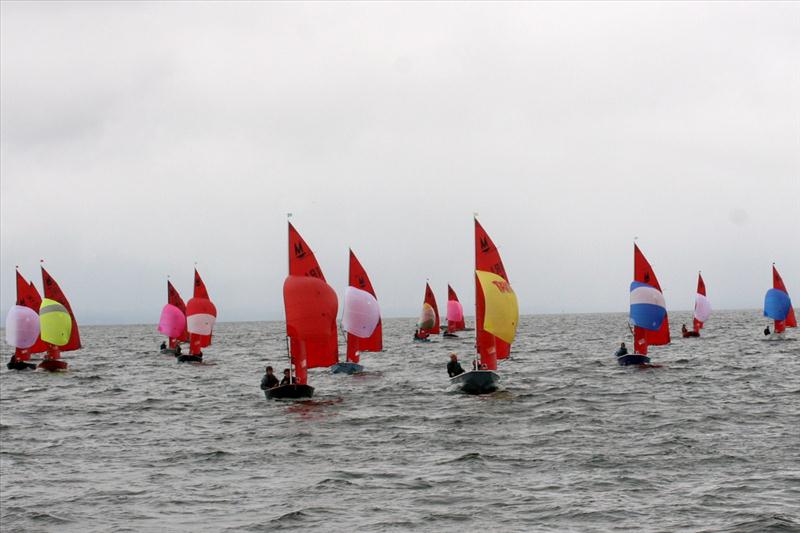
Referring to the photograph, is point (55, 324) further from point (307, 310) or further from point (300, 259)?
point (307, 310)

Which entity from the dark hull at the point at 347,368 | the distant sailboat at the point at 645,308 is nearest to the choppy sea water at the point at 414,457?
the dark hull at the point at 347,368

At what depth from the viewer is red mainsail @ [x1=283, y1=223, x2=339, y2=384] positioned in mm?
34500

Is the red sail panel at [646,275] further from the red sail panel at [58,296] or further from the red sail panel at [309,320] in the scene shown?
the red sail panel at [58,296]

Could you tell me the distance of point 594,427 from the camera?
2808 centimetres

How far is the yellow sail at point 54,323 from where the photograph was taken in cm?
5425

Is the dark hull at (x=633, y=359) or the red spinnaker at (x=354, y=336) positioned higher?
the red spinnaker at (x=354, y=336)

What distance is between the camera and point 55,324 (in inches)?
2137

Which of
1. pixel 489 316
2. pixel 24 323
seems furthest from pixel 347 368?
pixel 24 323

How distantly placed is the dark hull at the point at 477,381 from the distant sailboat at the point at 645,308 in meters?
14.2

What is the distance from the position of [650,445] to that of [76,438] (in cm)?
1740

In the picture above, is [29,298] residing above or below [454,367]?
above

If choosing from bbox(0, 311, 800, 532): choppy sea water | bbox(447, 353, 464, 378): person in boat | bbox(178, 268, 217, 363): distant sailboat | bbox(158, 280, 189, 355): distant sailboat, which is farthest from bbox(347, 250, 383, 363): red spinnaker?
bbox(158, 280, 189, 355): distant sailboat

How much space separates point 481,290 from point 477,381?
3.51m

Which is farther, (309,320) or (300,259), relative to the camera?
(300,259)
